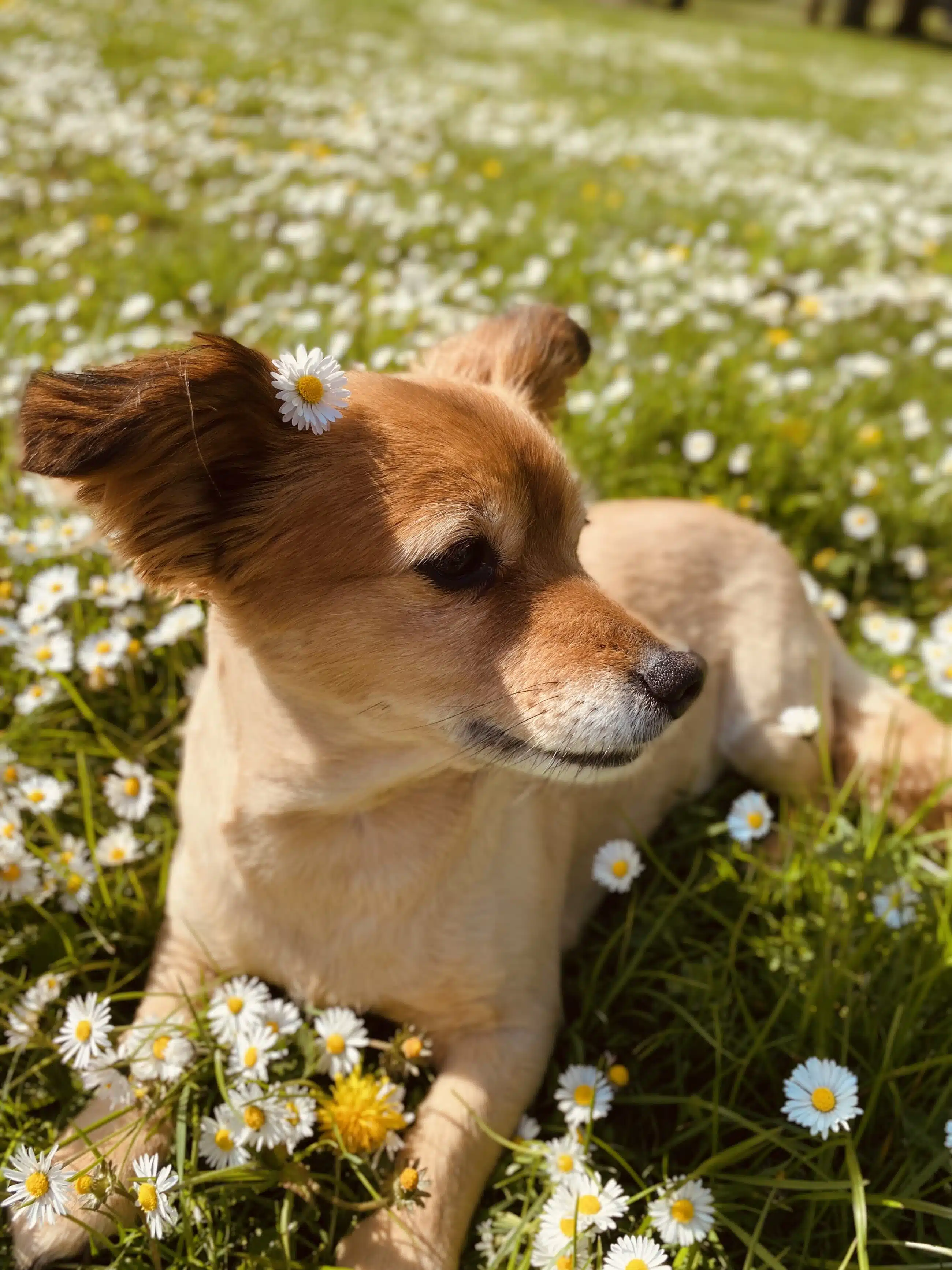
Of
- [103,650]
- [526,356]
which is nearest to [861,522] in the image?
[526,356]

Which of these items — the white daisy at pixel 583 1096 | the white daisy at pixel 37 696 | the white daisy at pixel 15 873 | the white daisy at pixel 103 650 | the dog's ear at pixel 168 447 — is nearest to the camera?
the dog's ear at pixel 168 447

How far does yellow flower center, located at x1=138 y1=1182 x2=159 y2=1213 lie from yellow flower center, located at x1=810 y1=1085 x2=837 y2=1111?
1.19 metres

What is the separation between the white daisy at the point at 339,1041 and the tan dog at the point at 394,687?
76 mm

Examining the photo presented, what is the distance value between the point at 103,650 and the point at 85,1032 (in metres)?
1.20

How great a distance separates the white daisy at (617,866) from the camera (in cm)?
235

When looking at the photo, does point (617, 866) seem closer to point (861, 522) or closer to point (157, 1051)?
point (157, 1051)

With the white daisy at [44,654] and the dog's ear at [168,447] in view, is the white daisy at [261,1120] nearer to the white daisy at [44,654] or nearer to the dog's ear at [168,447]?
the dog's ear at [168,447]

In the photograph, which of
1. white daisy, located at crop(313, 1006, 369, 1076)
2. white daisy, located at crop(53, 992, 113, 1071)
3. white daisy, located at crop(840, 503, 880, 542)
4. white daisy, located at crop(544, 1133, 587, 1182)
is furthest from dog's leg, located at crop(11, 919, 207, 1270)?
white daisy, located at crop(840, 503, 880, 542)

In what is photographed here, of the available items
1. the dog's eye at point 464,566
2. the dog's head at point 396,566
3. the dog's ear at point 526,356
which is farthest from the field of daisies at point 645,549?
the dog's eye at point 464,566

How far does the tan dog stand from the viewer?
5.80 ft

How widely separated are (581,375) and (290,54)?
878 centimetres

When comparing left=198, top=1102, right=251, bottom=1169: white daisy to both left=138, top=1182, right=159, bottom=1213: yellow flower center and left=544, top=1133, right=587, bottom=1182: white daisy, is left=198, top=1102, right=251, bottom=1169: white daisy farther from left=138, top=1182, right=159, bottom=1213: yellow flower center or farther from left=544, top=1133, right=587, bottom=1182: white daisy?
left=544, top=1133, right=587, bottom=1182: white daisy

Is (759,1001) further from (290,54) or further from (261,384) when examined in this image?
(290,54)

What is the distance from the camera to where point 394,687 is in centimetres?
187
